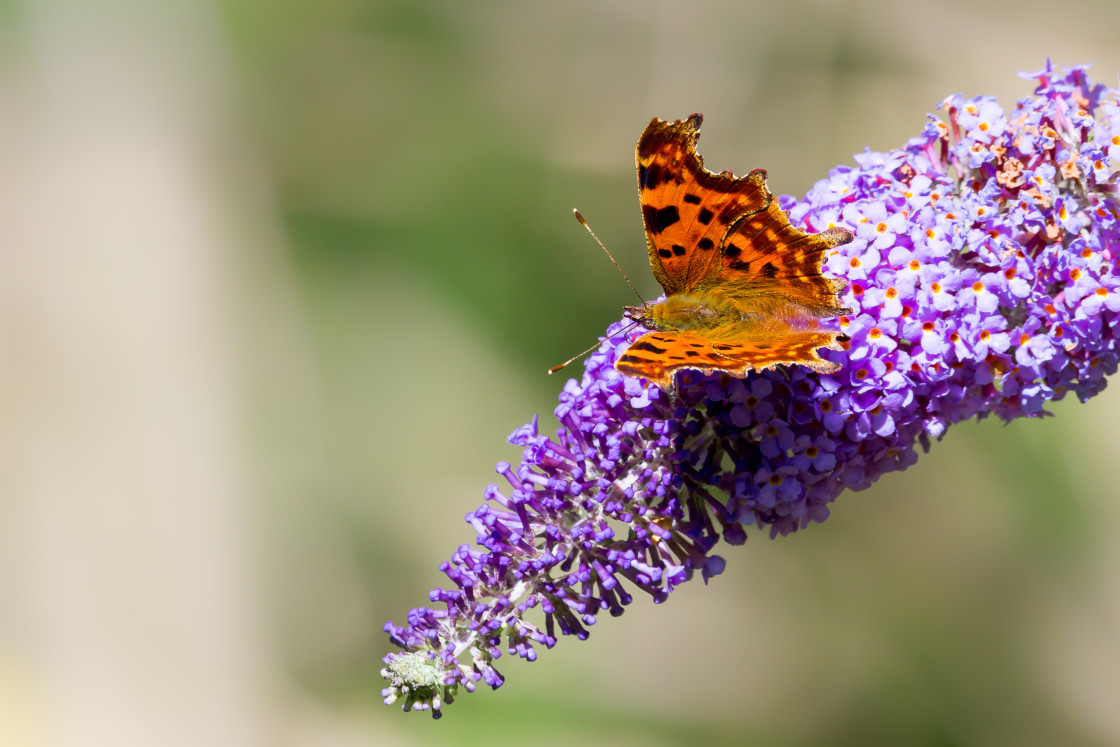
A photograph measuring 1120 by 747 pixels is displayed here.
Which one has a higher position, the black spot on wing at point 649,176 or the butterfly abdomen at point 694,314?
the black spot on wing at point 649,176

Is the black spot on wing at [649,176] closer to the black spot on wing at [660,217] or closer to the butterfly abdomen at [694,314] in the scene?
the black spot on wing at [660,217]

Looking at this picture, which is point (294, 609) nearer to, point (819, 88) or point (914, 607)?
point (914, 607)

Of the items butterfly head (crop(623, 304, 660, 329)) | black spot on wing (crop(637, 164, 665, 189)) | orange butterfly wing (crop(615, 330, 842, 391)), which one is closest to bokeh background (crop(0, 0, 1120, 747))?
butterfly head (crop(623, 304, 660, 329))

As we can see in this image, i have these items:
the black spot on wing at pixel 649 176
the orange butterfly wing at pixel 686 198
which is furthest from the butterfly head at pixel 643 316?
the black spot on wing at pixel 649 176

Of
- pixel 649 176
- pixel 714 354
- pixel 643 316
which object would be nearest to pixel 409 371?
pixel 643 316

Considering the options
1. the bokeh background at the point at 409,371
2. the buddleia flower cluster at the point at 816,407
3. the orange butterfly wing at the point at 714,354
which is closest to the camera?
the orange butterfly wing at the point at 714,354

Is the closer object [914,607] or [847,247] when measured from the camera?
[847,247]

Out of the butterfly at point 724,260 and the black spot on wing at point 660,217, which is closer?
the butterfly at point 724,260

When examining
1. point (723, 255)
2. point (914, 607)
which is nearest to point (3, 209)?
point (723, 255)

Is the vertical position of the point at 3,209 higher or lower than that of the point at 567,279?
higher
